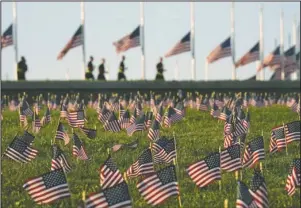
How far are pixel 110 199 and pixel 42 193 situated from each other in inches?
61.8

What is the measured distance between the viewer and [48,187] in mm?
11125

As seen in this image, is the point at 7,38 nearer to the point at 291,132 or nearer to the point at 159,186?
the point at 291,132

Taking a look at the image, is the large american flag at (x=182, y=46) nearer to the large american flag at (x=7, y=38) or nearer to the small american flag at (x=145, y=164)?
the large american flag at (x=7, y=38)

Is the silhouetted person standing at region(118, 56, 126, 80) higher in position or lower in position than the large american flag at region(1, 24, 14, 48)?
lower

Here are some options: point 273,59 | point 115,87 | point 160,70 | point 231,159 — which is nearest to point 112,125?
point 231,159

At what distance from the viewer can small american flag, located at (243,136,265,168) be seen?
14461mm

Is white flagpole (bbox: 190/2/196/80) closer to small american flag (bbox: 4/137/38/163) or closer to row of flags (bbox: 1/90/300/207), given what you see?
row of flags (bbox: 1/90/300/207)

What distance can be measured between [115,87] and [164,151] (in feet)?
96.9

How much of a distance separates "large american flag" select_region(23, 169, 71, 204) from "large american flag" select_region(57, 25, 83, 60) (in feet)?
107

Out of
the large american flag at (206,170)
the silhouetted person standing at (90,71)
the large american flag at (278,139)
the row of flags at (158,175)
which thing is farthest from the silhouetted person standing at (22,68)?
the large american flag at (206,170)

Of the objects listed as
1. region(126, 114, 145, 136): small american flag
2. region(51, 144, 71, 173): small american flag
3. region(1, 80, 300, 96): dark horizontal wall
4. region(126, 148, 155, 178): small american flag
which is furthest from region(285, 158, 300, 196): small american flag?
region(1, 80, 300, 96): dark horizontal wall

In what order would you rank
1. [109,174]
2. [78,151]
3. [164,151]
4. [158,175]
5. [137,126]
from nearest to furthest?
[158,175] → [109,174] → [164,151] → [78,151] → [137,126]

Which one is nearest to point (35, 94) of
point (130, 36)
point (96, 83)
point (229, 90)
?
point (96, 83)

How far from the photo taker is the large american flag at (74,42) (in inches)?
1710
